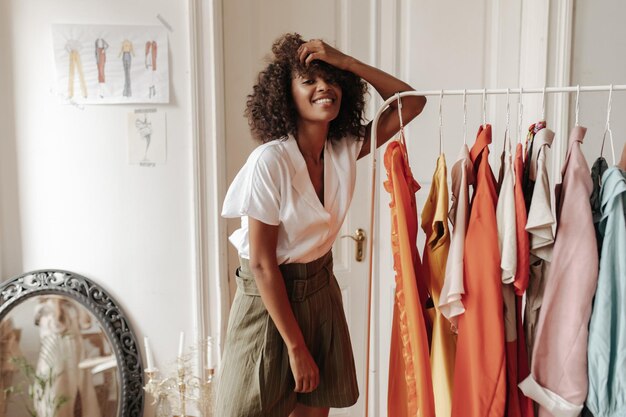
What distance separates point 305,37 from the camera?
1862 millimetres

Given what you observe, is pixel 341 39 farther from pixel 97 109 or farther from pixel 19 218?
pixel 19 218

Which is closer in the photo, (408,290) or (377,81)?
(408,290)

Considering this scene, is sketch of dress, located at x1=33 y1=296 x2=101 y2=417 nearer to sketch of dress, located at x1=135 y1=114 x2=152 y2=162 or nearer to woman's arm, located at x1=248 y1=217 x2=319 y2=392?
sketch of dress, located at x1=135 y1=114 x2=152 y2=162

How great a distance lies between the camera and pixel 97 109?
163 cm

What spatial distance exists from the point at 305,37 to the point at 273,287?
1.10 m

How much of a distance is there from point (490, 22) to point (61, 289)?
176 centimetres

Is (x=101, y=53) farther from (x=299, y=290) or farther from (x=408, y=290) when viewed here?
(x=408, y=290)

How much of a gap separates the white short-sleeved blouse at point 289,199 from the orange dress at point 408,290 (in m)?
0.18

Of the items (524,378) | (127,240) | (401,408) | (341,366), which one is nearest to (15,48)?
(127,240)

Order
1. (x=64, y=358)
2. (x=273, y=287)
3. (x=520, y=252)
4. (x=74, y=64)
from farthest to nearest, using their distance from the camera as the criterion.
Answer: (x=64, y=358) → (x=74, y=64) → (x=273, y=287) → (x=520, y=252)

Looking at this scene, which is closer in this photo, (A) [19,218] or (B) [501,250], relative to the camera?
(B) [501,250]

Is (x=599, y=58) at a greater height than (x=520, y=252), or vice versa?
(x=599, y=58)

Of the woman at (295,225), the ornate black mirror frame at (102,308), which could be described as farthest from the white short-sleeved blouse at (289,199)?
the ornate black mirror frame at (102,308)

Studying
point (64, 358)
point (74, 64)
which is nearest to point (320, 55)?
point (74, 64)
